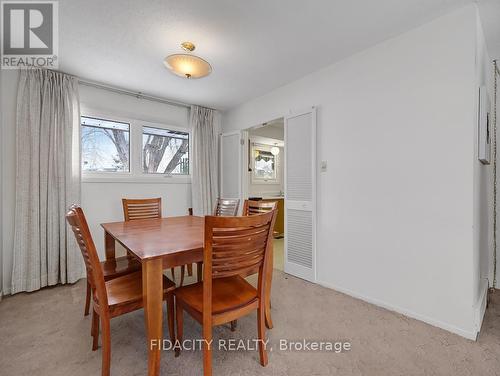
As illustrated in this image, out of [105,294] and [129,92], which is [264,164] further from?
[105,294]

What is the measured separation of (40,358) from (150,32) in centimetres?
252

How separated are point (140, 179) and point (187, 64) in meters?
2.03

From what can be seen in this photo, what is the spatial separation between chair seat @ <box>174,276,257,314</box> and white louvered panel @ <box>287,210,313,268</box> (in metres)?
1.39

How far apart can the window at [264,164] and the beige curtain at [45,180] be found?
3.18 meters

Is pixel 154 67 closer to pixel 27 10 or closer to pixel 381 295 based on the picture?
pixel 27 10

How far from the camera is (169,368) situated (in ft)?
4.75

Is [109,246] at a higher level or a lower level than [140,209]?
lower

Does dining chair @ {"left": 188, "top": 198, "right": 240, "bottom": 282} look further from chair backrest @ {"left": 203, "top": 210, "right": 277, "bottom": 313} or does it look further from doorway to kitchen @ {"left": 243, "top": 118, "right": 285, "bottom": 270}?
doorway to kitchen @ {"left": 243, "top": 118, "right": 285, "bottom": 270}

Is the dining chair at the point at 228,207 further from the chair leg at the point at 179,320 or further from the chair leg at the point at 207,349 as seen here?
the chair leg at the point at 207,349

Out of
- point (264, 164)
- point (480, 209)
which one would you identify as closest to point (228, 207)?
point (480, 209)

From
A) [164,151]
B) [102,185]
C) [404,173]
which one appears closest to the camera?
[404,173]

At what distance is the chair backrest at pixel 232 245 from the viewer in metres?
1.18

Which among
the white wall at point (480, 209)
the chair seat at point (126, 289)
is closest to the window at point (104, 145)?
the chair seat at point (126, 289)

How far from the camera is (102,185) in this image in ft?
10.4
